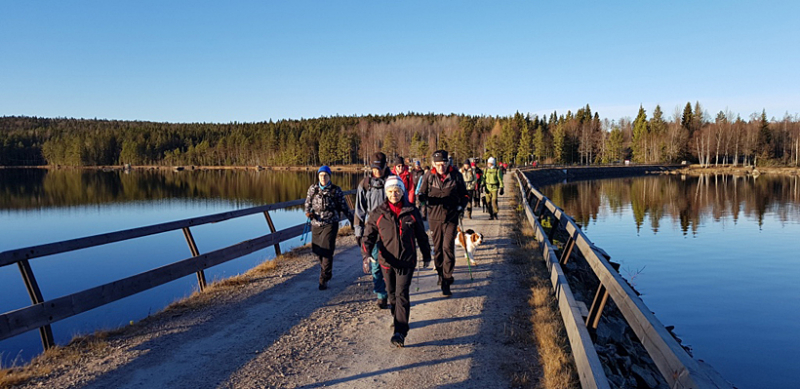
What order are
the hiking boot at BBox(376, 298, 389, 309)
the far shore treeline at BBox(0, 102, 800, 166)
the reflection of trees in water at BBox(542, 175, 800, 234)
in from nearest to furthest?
the hiking boot at BBox(376, 298, 389, 309)
the reflection of trees in water at BBox(542, 175, 800, 234)
the far shore treeline at BBox(0, 102, 800, 166)

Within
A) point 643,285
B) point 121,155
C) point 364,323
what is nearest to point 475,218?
point 643,285

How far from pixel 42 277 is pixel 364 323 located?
1378 centimetres

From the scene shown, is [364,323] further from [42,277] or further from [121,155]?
[121,155]

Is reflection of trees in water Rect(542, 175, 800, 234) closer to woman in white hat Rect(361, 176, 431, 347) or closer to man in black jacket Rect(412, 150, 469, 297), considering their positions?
man in black jacket Rect(412, 150, 469, 297)

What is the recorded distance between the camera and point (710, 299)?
1216 centimetres

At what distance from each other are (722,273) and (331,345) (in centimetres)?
1421

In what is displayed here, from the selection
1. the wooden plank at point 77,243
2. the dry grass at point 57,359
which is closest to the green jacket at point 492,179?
the wooden plank at point 77,243

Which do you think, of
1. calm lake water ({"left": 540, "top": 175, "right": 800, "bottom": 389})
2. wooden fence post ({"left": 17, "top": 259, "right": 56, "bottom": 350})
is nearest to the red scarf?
wooden fence post ({"left": 17, "top": 259, "right": 56, "bottom": 350})

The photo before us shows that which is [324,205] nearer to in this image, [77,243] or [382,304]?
[382,304]

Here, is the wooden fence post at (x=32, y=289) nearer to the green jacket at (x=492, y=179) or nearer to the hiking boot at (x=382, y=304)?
the hiking boot at (x=382, y=304)

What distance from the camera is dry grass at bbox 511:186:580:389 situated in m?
4.46

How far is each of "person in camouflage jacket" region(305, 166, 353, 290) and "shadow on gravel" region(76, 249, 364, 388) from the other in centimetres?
68

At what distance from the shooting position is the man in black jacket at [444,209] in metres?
7.46

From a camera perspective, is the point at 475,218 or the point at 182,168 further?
the point at 182,168
